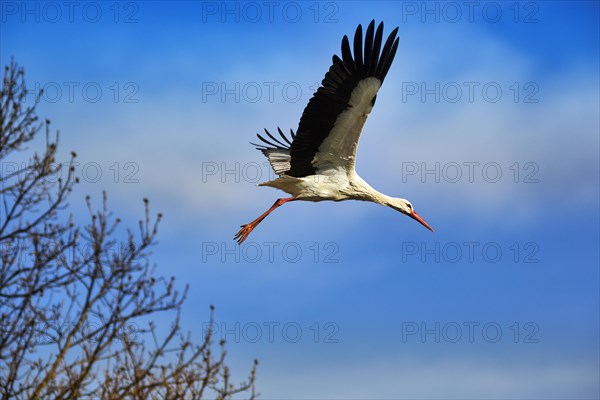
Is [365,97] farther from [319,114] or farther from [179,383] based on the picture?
[179,383]

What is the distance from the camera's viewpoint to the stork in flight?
413 inches

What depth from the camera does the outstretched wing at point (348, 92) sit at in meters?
10.5

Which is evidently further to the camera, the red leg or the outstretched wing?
the red leg

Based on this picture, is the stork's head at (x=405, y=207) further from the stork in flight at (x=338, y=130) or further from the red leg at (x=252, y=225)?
the red leg at (x=252, y=225)

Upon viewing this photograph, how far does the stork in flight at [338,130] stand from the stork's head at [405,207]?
0.25ft

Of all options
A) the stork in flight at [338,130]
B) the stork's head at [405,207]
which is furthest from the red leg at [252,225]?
the stork's head at [405,207]

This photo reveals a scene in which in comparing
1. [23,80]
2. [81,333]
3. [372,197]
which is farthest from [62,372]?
[372,197]

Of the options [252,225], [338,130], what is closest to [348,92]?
[338,130]

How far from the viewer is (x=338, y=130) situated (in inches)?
432

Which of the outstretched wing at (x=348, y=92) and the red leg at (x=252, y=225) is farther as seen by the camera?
the red leg at (x=252, y=225)

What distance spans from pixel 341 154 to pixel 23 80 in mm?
4947

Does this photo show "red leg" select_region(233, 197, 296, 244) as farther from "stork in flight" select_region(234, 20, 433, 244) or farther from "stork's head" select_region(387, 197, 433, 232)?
"stork's head" select_region(387, 197, 433, 232)

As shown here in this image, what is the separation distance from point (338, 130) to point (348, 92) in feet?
2.09

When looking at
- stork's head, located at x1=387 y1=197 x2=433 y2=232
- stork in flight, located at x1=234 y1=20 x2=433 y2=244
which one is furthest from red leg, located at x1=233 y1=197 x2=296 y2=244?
stork's head, located at x1=387 y1=197 x2=433 y2=232
